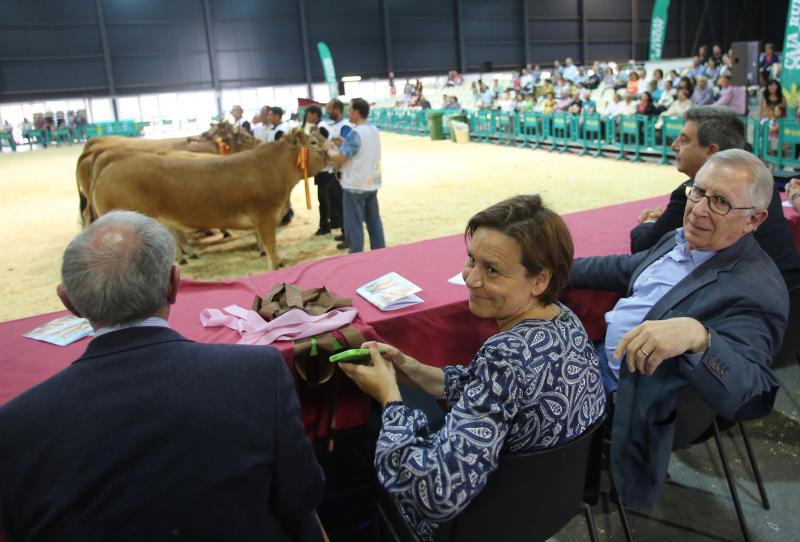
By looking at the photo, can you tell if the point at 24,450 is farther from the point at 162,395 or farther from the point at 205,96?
the point at 205,96

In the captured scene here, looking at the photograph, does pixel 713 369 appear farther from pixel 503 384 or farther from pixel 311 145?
pixel 311 145

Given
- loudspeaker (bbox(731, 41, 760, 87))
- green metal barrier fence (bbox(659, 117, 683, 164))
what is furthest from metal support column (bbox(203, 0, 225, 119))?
loudspeaker (bbox(731, 41, 760, 87))

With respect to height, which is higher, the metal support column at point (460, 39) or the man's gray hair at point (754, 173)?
the metal support column at point (460, 39)

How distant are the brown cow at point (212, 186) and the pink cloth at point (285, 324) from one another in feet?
12.7

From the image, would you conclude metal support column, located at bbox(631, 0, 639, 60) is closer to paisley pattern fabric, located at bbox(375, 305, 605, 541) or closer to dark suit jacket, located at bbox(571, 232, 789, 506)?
dark suit jacket, located at bbox(571, 232, 789, 506)

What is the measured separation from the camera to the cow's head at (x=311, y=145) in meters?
6.28

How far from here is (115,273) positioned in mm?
1327

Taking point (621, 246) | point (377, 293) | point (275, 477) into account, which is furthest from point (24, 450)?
point (621, 246)

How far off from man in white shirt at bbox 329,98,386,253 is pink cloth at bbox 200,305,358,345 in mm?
3862

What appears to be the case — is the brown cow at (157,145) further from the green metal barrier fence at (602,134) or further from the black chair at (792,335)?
the black chair at (792,335)

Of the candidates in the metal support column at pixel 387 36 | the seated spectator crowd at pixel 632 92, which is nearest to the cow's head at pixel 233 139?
the seated spectator crowd at pixel 632 92

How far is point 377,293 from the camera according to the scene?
278 centimetres

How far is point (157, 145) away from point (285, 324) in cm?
705

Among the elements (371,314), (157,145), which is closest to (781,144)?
(157,145)
